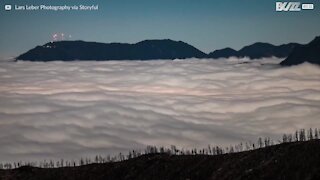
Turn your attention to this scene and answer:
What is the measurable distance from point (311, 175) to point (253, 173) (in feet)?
58.8

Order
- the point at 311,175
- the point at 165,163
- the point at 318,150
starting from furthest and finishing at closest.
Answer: the point at 165,163, the point at 318,150, the point at 311,175

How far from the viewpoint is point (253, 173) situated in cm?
9281

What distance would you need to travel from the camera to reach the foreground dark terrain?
88.8 m

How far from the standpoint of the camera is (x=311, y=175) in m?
76.2

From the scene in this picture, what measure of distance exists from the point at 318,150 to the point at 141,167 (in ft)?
234

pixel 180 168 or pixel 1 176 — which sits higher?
pixel 180 168

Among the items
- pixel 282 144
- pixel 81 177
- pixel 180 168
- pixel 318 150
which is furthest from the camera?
pixel 81 177

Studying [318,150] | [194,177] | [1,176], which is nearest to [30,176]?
[1,176]

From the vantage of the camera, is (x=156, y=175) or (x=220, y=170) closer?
(x=220, y=170)

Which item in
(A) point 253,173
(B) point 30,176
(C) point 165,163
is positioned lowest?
(B) point 30,176

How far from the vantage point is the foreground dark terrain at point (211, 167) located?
88812mm

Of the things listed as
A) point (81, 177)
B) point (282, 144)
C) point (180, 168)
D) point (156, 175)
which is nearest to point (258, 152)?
point (282, 144)

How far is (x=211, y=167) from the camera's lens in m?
119

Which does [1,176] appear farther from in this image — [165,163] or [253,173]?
[253,173]
